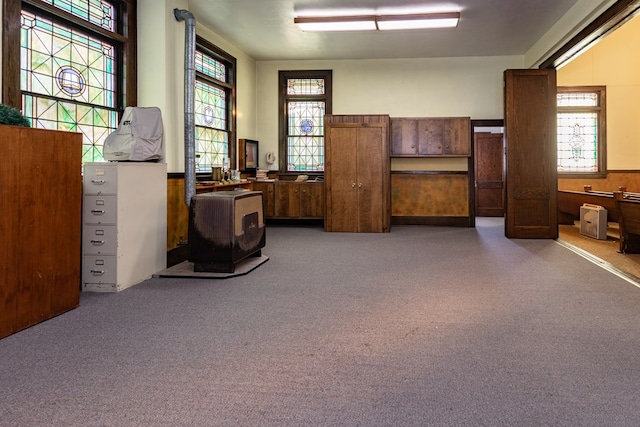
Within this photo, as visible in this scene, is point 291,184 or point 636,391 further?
point 291,184

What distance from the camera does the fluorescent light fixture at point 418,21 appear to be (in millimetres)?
6719

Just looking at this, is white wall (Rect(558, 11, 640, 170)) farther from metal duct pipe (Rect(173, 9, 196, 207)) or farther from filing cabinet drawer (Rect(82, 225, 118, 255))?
filing cabinet drawer (Rect(82, 225, 118, 255))

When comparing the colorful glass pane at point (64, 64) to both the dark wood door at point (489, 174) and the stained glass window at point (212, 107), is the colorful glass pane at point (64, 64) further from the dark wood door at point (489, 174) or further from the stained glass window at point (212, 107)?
the dark wood door at point (489, 174)

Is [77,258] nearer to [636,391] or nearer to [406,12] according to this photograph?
[636,391]

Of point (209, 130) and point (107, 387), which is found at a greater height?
point (209, 130)

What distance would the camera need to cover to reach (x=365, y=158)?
846 centimetres

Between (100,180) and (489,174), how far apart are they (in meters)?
9.72

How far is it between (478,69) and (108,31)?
695 cm

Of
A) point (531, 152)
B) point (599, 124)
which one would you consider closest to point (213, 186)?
point (531, 152)

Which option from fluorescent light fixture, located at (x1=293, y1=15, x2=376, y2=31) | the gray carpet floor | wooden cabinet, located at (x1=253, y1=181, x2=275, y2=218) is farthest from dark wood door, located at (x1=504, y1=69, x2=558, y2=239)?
wooden cabinet, located at (x1=253, y1=181, x2=275, y2=218)

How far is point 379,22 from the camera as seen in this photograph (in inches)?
276

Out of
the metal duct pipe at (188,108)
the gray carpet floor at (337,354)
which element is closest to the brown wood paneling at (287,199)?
→ the metal duct pipe at (188,108)

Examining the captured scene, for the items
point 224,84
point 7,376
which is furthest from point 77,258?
point 224,84

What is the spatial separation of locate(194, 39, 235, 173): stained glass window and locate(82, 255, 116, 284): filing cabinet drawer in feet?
9.82
